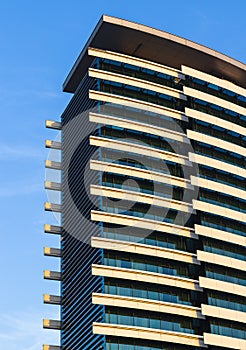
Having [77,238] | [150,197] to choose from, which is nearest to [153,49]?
[150,197]

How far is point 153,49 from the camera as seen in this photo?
10450 centimetres

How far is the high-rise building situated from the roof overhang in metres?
0.21

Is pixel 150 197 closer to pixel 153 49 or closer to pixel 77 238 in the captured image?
pixel 77 238

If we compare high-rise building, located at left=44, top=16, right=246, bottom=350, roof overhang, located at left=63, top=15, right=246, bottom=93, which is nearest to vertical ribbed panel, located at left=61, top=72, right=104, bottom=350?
high-rise building, located at left=44, top=16, right=246, bottom=350

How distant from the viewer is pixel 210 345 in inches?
3452

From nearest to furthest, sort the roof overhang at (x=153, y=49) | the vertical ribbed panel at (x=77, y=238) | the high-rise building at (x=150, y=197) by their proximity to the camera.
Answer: the high-rise building at (x=150, y=197), the vertical ribbed panel at (x=77, y=238), the roof overhang at (x=153, y=49)

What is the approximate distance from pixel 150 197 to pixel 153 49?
82.5 ft

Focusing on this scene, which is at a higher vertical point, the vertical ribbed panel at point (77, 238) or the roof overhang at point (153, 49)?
the roof overhang at point (153, 49)

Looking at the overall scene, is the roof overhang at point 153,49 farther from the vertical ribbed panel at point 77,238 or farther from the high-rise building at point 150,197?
the vertical ribbed panel at point 77,238

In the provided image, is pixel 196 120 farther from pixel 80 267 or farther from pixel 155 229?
pixel 80 267

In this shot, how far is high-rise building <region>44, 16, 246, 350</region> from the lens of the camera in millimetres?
86375

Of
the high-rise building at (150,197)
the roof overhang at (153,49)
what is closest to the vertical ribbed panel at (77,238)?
the high-rise building at (150,197)

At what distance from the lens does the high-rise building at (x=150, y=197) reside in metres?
86.4

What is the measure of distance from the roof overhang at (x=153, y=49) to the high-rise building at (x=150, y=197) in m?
0.21
